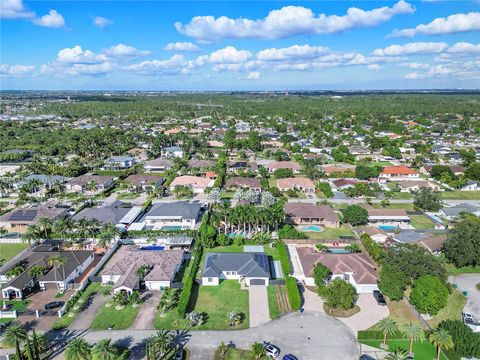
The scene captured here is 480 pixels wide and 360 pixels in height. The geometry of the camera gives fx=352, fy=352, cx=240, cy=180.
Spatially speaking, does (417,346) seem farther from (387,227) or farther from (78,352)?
(387,227)

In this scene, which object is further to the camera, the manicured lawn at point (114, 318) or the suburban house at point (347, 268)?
the suburban house at point (347, 268)

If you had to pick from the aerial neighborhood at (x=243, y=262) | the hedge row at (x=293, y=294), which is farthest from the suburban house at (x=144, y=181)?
the hedge row at (x=293, y=294)

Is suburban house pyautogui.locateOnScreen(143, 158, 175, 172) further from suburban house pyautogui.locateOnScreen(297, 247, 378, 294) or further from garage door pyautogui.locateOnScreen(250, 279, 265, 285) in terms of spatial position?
garage door pyautogui.locateOnScreen(250, 279, 265, 285)

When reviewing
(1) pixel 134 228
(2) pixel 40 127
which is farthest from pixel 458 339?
(2) pixel 40 127

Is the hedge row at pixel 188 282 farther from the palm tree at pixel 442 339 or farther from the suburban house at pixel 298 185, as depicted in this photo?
the suburban house at pixel 298 185

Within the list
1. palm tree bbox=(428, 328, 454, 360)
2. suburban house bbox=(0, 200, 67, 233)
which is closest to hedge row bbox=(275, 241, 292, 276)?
palm tree bbox=(428, 328, 454, 360)

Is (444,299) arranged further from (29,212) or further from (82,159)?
(82,159)

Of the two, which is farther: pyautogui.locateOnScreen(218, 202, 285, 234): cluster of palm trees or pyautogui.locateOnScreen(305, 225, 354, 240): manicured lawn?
pyautogui.locateOnScreen(305, 225, 354, 240): manicured lawn
